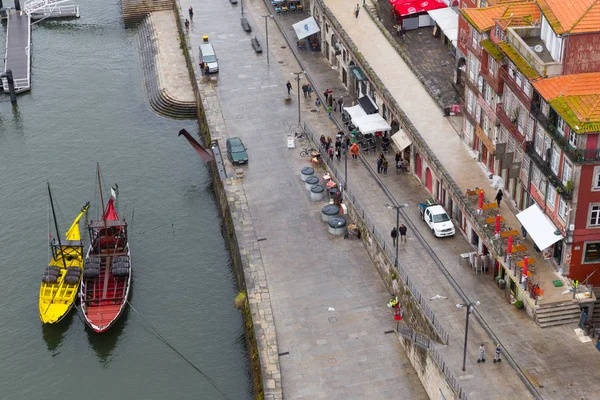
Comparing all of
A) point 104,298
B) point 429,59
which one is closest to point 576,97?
point 104,298

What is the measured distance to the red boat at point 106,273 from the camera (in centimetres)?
8650

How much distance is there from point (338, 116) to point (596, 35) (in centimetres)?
3959

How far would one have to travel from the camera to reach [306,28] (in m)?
127

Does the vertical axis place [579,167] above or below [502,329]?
above

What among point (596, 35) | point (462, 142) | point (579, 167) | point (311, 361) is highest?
point (596, 35)

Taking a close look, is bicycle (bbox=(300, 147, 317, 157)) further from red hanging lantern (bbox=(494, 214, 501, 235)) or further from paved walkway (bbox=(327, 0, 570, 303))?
red hanging lantern (bbox=(494, 214, 501, 235))

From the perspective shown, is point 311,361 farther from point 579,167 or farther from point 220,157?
point 220,157

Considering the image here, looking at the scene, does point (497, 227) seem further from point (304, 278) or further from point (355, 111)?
point (355, 111)

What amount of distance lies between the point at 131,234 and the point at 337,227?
20049 mm

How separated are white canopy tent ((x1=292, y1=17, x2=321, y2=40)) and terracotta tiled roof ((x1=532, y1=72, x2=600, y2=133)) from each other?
52.2m

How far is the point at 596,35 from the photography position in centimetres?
7606

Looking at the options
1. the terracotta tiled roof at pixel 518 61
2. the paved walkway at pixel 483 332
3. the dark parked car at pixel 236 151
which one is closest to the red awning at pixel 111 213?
the dark parked car at pixel 236 151

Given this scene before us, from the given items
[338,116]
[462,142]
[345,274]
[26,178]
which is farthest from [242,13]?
[345,274]

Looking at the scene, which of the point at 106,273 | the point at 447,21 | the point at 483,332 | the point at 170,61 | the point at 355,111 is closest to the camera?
the point at 483,332
